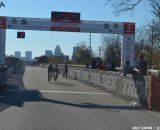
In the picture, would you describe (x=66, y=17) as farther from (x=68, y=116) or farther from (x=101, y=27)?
(x=68, y=116)

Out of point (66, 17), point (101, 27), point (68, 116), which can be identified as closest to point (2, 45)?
point (66, 17)

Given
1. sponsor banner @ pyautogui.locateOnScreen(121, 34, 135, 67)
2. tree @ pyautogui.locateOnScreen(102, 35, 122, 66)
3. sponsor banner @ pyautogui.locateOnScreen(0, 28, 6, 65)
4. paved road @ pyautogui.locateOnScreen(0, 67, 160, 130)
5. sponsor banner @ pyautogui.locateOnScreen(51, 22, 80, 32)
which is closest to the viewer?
paved road @ pyautogui.locateOnScreen(0, 67, 160, 130)

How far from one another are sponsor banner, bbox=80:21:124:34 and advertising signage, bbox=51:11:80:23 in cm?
84

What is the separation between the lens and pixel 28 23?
4647 cm

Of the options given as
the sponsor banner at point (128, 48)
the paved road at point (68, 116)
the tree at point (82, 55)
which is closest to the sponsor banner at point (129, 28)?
the sponsor banner at point (128, 48)

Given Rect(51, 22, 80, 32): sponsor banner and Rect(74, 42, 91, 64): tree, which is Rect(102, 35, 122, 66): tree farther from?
Rect(51, 22, 80, 32): sponsor banner

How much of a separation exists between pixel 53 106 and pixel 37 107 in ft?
2.91

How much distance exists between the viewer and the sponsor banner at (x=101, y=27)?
4639cm

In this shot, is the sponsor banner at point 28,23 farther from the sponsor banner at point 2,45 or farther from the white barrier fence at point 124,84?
the white barrier fence at point 124,84

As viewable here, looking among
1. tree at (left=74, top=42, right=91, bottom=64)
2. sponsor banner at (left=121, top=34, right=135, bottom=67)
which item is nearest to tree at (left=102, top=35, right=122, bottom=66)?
tree at (left=74, top=42, right=91, bottom=64)

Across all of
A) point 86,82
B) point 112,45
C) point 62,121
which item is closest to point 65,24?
point 86,82

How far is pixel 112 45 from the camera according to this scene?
11075cm

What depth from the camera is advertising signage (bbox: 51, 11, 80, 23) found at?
45.6 meters

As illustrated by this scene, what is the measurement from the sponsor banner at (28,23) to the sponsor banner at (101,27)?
319 cm
